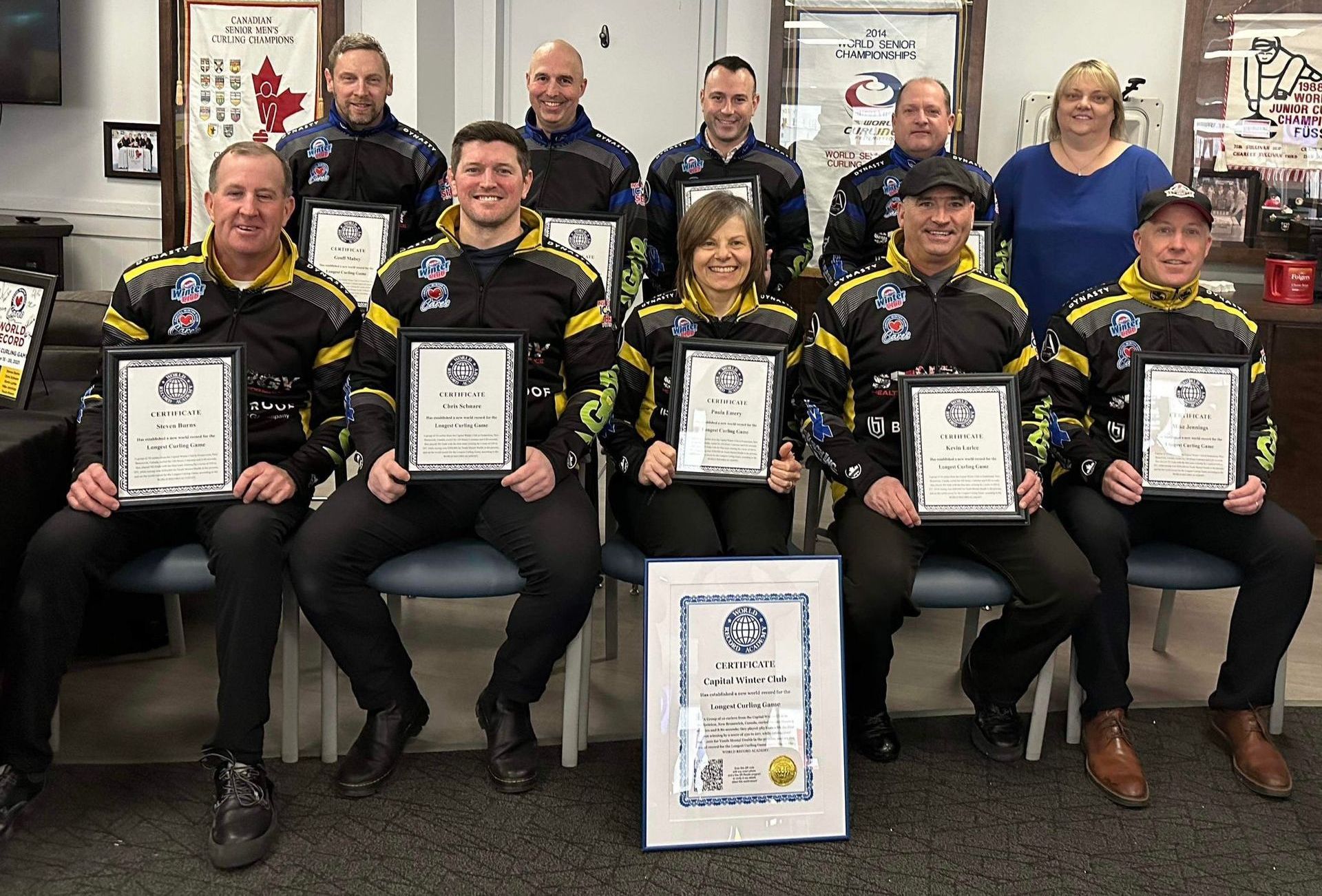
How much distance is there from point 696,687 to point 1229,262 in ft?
11.1

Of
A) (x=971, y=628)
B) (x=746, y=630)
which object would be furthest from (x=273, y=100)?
(x=746, y=630)

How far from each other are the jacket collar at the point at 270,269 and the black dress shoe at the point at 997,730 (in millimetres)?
1675

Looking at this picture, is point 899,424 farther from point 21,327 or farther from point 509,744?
point 21,327

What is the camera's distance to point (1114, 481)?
2602 mm

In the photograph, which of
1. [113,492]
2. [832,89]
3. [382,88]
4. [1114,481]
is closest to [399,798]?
[113,492]

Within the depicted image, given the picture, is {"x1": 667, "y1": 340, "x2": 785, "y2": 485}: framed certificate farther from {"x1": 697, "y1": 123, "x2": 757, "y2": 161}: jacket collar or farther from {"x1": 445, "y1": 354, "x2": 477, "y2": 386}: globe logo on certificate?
{"x1": 697, "y1": 123, "x2": 757, "y2": 161}: jacket collar

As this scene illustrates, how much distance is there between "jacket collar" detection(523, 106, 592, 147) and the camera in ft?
11.7

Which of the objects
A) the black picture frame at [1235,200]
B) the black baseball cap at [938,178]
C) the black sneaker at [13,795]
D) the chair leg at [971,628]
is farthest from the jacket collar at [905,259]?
the black picture frame at [1235,200]

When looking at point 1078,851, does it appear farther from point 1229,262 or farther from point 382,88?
point 1229,262

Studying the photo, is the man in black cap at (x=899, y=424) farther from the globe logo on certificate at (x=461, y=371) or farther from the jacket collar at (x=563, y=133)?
the jacket collar at (x=563, y=133)

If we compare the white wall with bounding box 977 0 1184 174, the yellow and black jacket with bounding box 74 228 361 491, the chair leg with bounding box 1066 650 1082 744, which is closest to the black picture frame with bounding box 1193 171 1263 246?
the white wall with bounding box 977 0 1184 174

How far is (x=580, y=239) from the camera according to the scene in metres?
3.22

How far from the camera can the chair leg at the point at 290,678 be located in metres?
2.43

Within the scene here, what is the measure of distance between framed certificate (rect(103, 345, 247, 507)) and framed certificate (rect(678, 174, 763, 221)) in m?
1.54
